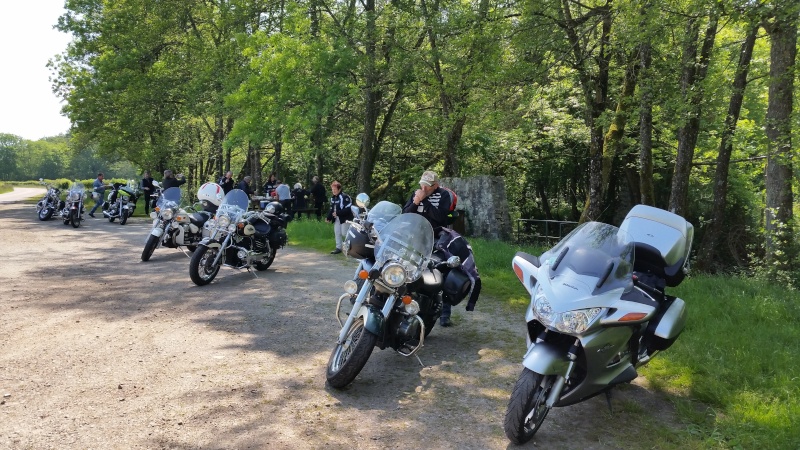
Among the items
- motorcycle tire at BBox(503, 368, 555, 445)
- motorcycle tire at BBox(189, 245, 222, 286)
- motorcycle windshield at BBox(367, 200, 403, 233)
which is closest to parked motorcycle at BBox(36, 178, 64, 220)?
motorcycle tire at BBox(189, 245, 222, 286)

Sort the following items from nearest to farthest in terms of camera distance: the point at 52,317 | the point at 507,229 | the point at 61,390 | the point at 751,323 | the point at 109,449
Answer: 1. the point at 109,449
2. the point at 61,390
3. the point at 751,323
4. the point at 52,317
5. the point at 507,229

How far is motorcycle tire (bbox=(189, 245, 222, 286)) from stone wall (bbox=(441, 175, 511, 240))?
674 centimetres

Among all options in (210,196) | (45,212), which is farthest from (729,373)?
(45,212)

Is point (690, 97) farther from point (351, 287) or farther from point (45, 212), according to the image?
point (45, 212)

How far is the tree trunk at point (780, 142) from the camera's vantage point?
8977 millimetres

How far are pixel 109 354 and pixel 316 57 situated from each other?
10.9m

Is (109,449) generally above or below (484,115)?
below

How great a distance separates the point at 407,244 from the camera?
486cm

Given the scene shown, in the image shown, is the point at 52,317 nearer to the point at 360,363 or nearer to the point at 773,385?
the point at 360,363

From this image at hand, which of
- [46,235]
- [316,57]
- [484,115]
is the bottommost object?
[46,235]

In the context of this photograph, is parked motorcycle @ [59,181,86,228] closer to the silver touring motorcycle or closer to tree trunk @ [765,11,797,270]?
the silver touring motorcycle

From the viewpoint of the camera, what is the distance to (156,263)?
10.6 meters

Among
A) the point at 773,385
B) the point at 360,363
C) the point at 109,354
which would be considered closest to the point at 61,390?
the point at 109,354

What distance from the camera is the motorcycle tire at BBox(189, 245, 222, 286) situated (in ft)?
27.5
